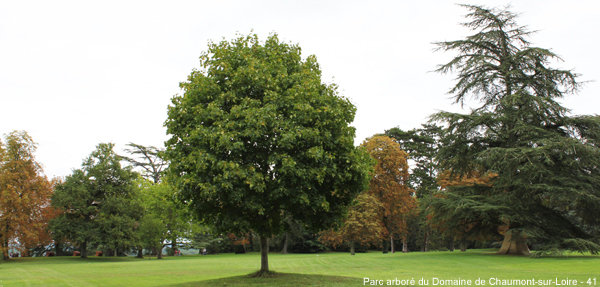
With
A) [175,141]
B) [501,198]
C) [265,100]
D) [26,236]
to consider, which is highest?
[265,100]

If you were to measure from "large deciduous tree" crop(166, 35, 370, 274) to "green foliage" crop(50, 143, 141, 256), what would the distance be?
3587 cm

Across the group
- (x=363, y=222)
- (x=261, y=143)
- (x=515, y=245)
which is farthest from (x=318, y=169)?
(x=363, y=222)

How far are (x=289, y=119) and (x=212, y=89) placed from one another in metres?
3.31

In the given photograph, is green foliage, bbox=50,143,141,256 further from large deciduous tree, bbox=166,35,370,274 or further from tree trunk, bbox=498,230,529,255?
tree trunk, bbox=498,230,529,255

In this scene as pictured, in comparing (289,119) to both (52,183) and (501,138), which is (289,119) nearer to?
(501,138)

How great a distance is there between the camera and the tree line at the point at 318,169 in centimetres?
1366

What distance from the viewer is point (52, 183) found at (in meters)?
50.5

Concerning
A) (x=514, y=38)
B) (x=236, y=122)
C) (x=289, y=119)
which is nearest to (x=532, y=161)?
(x=514, y=38)

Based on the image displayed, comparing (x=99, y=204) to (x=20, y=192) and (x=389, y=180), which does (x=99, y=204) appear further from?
(x=389, y=180)

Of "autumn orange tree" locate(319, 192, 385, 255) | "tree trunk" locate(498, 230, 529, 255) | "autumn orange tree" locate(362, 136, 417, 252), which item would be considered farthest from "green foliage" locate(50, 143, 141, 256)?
"tree trunk" locate(498, 230, 529, 255)

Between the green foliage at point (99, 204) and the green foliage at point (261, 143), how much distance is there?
118 feet

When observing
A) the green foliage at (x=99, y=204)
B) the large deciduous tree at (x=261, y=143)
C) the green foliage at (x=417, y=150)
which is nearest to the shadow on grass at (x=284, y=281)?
the large deciduous tree at (x=261, y=143)

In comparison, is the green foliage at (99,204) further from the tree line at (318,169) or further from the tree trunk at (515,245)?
the tree trunk at (515,245)

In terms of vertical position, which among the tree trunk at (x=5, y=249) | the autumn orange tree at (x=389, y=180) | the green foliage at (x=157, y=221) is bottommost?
the tree trunk at (x=5, y=249)
